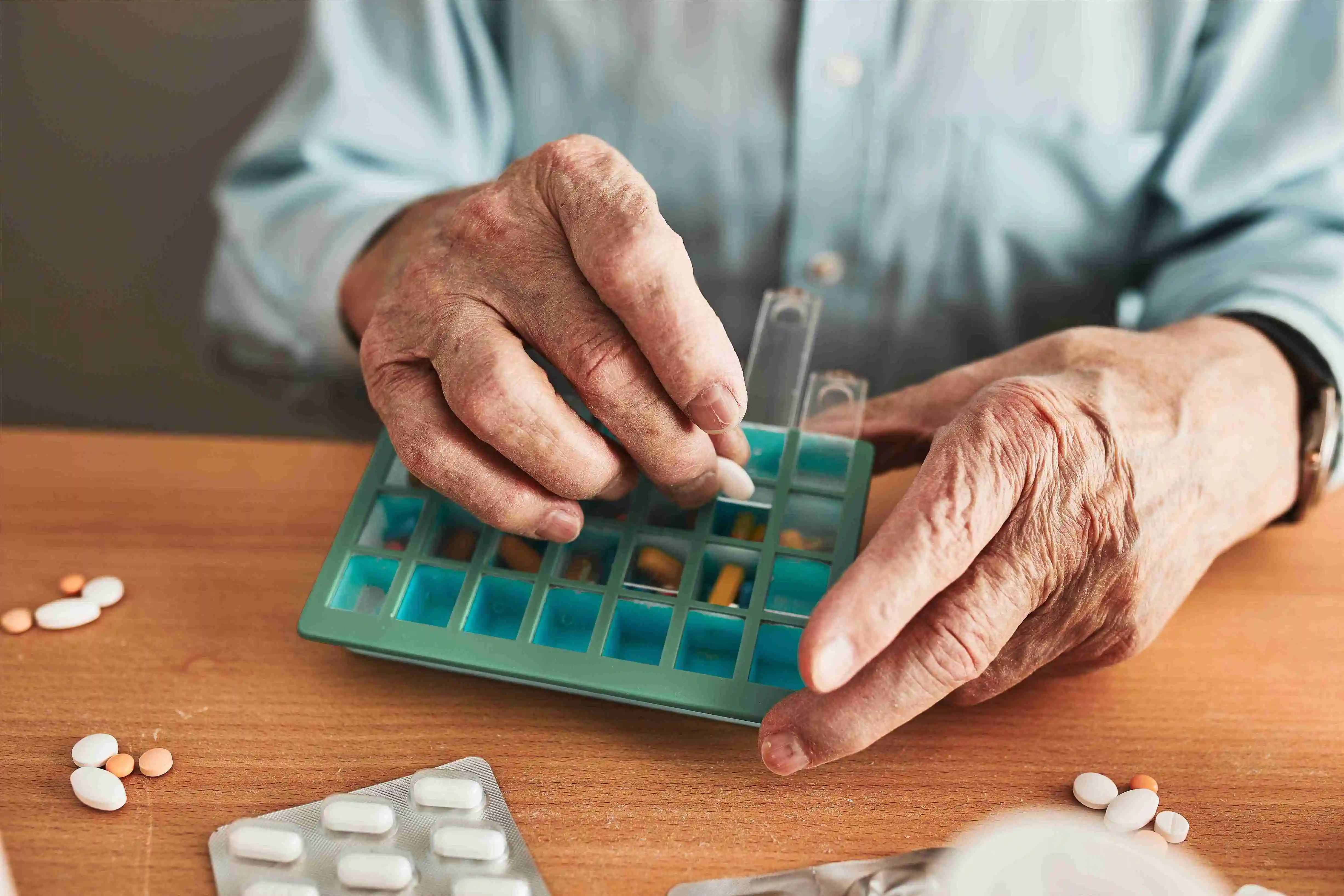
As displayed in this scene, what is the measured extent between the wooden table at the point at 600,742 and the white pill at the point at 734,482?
0.45 feet

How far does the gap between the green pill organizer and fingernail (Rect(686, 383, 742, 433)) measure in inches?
3.5

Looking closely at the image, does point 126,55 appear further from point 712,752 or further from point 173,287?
point 712,752

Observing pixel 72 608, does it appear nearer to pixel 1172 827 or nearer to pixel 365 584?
pixel 365 584

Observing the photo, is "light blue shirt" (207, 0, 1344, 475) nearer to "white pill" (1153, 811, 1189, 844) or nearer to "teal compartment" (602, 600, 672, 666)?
"teal compartment" (602, 600, 672, 666)

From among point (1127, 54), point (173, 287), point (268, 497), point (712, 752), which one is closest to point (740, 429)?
point (712, 752)

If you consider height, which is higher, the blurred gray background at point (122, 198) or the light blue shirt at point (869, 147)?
the light blue shirt at point (869, 147)

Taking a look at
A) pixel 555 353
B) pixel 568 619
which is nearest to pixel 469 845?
pixel 568 619

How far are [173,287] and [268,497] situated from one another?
3.56 feet

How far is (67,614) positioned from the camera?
64 cm

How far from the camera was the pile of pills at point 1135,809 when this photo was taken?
51 cm

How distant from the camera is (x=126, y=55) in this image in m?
1.54

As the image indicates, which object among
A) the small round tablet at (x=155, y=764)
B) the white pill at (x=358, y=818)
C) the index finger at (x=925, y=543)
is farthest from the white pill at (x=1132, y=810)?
the small round tablet at (x=155, y=764)

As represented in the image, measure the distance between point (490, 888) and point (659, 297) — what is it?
0.98 feet

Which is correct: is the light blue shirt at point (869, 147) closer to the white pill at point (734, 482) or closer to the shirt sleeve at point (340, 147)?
the shirt sleeve at point (340, 147)
